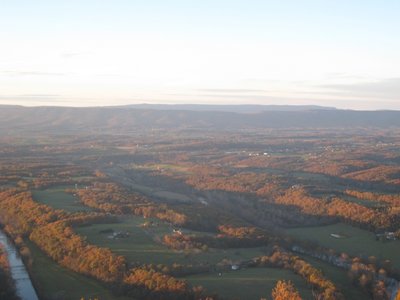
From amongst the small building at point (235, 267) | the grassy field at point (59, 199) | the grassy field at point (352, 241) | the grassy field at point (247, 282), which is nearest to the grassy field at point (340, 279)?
the grassy field at point (247, 282)

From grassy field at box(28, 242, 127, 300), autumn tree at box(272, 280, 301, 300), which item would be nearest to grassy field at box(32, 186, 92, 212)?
grassy field at box(28, 242, 127, 300)

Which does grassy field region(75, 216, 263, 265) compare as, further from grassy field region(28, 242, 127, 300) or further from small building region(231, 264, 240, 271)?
grassy field region(28, 242, 127, 300)

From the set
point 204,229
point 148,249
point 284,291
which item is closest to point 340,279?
point 284,291

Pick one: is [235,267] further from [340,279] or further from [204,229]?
[204,229]

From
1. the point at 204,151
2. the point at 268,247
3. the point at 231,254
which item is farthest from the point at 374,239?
the point at 204,151

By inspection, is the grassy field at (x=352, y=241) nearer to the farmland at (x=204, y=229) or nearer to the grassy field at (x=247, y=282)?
the farmland at (x=204, y=229)

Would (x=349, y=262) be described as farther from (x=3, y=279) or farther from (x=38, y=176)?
(x=38, y=176)
